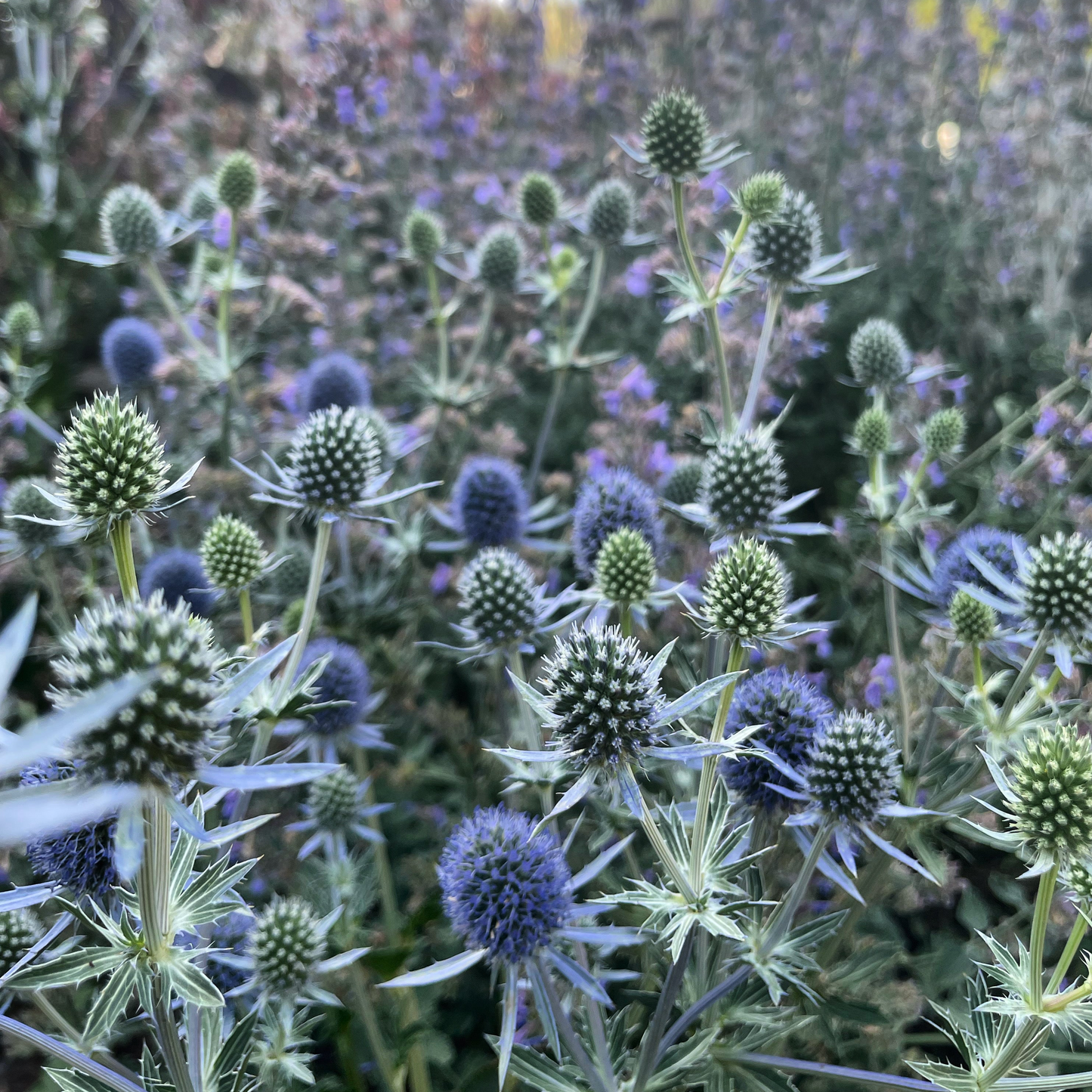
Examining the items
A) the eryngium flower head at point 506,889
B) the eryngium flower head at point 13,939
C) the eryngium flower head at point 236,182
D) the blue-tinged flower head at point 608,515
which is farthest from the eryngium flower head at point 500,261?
the eryngium flower head at point 13,939

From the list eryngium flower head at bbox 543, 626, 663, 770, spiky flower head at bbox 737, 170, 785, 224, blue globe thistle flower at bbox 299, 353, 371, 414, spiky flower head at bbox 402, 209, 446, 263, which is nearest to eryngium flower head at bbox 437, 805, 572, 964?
eryngium flower head at bbox 543, 626, 663, 770

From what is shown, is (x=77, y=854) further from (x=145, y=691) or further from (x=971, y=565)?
(x=971, y=565)

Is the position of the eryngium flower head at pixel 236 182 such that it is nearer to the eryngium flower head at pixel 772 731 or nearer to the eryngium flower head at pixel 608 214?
the eryngium flower head at pixel 608 214

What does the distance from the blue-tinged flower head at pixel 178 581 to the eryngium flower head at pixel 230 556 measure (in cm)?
75

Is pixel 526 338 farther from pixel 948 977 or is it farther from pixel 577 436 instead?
pixel 948 977

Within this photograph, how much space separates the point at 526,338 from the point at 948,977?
2.92 metres

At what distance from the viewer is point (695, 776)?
7.09 feet

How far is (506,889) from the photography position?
1.53m

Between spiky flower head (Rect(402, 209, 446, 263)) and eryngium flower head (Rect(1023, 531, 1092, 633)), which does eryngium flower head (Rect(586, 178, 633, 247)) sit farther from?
eryngium flower head (Rect(1023, 531, 1092, 633))

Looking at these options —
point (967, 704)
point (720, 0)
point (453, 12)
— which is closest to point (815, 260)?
point (967, 704)

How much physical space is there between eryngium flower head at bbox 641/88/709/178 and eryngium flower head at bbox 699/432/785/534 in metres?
0.86

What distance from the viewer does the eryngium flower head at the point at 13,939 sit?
1.62m

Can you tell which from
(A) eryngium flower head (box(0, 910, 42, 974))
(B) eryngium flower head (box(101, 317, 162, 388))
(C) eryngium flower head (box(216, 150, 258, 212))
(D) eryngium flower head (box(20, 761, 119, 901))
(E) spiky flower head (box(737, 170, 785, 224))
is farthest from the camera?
(B) eryngium flower head (box(101, 317, 162, 388))

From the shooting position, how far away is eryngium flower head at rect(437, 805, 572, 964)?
1.52m
